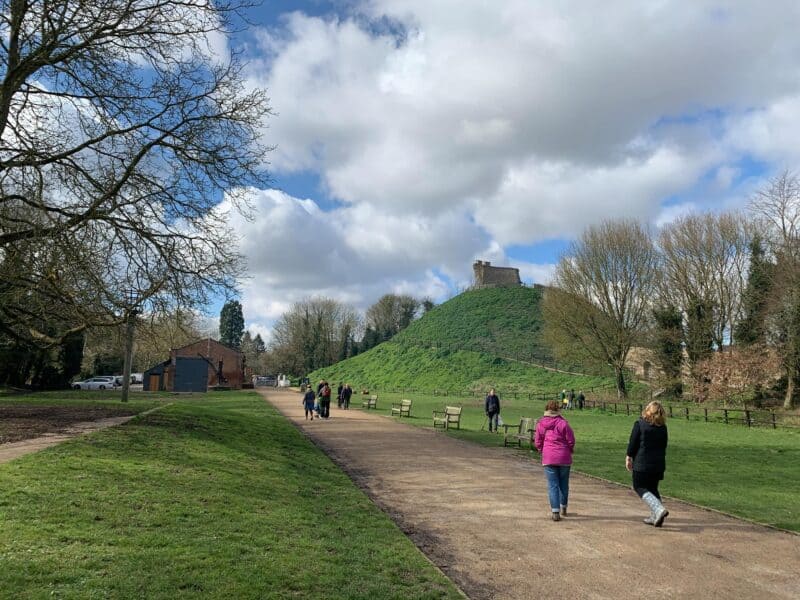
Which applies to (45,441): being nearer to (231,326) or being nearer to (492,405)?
(492,405)

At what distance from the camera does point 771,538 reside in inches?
279

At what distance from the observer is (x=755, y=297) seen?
115 ft

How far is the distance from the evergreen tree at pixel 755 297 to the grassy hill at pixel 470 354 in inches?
721

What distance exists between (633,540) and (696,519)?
172cm

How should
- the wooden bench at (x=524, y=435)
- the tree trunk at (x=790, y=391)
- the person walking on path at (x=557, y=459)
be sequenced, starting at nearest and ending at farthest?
the person walking on path at (x=557, y=459) < the wooden bench at (x=524, y=435) < the tree trunk at (x=790, y=391)

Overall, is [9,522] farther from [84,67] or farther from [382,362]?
[382,362]

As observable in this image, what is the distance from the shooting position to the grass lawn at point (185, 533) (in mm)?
4637

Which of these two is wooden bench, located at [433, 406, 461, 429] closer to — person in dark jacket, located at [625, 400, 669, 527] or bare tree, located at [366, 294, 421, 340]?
person in dark jacket, located at [625, 400, 669, 527]

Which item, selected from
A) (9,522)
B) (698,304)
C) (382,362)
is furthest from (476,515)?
(382,362)

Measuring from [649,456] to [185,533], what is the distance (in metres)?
5.83

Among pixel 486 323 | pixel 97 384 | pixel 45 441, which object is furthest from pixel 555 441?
pixel 486 323

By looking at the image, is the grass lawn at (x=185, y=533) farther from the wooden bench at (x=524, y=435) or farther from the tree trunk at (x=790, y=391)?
the tree trunk at (x=790, y=391)

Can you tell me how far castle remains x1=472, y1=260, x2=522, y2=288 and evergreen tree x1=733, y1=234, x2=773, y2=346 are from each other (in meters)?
65.7

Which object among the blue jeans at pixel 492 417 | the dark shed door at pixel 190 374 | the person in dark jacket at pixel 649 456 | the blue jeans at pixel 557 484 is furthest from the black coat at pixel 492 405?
the dark shed door at pixel 190 374
